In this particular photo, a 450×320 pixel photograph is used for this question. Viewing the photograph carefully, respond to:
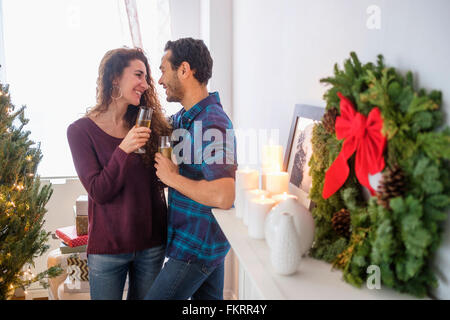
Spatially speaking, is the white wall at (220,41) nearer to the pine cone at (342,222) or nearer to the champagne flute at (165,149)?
the champagne flute at (165,149)

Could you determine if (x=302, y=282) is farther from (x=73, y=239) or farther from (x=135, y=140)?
(x=73, y=239)

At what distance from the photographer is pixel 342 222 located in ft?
2.58

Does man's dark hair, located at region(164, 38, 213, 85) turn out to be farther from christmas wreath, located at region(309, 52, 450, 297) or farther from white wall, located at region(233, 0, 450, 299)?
christmas wreath, located at region(309, 52, 450, 297)

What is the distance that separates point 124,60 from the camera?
4.73ft

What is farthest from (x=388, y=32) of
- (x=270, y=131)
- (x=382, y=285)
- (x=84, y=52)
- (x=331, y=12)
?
(x=84, y=52)

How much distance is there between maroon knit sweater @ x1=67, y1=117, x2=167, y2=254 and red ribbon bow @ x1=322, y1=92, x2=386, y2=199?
814 mm

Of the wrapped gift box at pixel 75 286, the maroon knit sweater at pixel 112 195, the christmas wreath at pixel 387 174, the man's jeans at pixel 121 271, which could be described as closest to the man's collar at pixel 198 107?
the maroon knit sweater at pixel 112 195

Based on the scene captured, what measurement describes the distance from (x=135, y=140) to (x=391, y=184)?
36.0 inches

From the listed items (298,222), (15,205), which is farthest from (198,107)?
(15,205)

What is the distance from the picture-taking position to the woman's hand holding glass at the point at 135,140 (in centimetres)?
129

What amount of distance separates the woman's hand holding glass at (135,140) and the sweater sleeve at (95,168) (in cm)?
2

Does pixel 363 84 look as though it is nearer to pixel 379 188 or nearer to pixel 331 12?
pixel 379 188

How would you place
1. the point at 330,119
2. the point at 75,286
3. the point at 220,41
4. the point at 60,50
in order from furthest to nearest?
the point at 60,50 < the point at 220,41 < the point at 75,286 < the point at 330,119

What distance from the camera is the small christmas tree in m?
1.56
